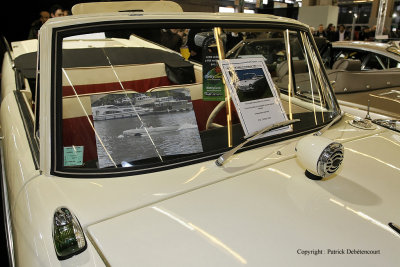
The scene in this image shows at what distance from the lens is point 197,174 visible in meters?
1.21

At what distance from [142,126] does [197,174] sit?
0.31 meters

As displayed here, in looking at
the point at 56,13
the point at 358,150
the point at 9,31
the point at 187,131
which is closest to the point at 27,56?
the point at 56,13

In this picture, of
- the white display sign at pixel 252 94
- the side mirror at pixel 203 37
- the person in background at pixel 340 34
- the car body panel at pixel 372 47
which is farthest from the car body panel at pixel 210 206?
the person in background at pixel 340 34

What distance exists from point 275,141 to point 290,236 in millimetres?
602

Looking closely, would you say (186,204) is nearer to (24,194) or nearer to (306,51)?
(24,194)

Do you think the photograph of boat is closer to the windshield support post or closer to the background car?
the windshield support post

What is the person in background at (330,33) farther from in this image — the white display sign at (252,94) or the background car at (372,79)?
the white display sign at (252,94)

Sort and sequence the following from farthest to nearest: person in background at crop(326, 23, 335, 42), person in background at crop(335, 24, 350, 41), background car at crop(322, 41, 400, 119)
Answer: person in background at crop(326, 23, 335, 42)
person in background at crop(335, 24, 350, 41)
background car at crop(322, 41, 400, 119)

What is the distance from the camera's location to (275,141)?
1.47m

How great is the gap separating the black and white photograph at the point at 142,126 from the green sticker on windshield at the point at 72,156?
0.09 metres

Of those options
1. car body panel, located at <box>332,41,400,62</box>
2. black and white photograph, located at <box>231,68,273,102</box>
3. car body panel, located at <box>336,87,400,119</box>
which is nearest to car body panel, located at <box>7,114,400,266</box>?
black and white photograph, located at <box>231,68,273,102</box>

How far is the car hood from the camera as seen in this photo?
880 mm

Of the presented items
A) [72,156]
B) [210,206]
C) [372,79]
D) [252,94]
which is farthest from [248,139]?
[372,79]

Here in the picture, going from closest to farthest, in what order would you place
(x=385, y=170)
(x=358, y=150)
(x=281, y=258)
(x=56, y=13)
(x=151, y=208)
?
(x=281, y=258)
(x=151, y=208)
(x=385, y=170)
(x=358, y=150)
(x=56, y=13)
